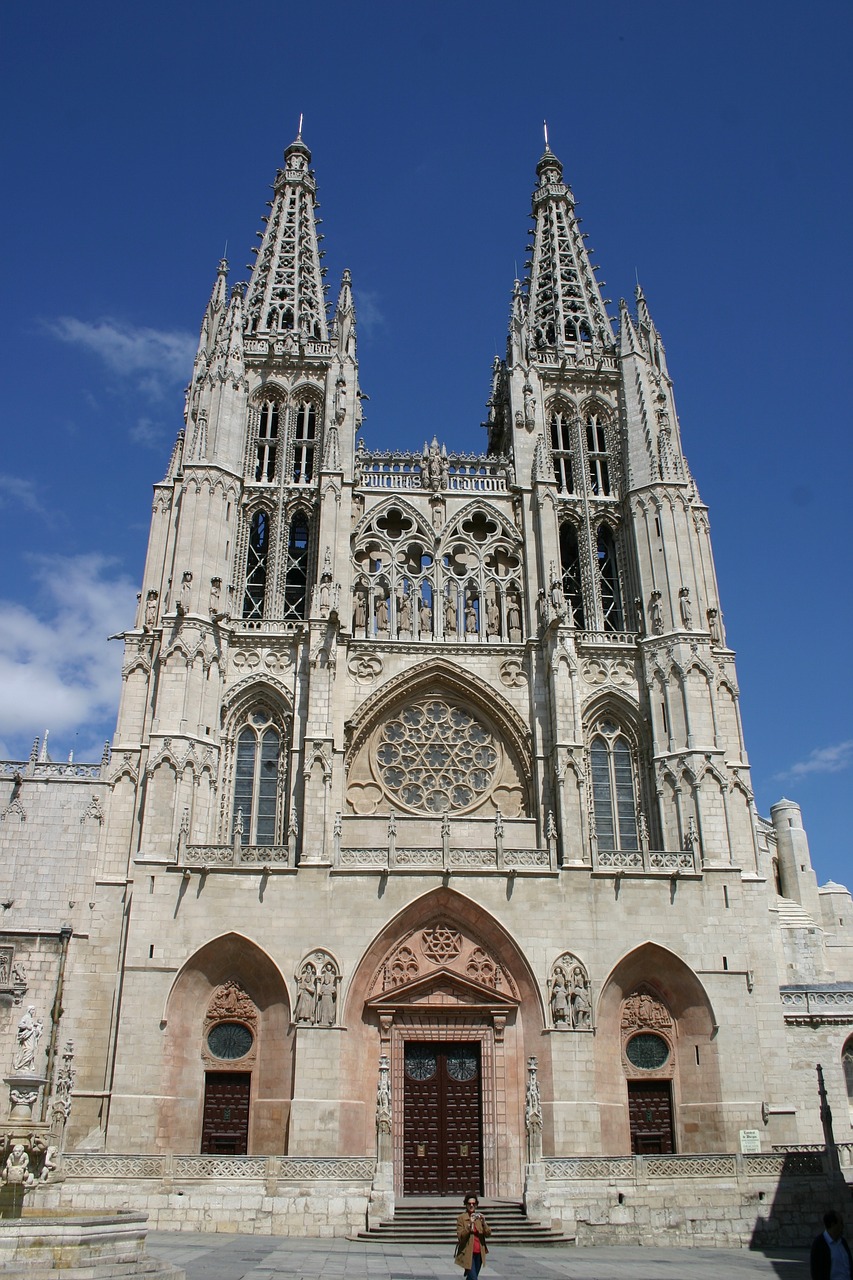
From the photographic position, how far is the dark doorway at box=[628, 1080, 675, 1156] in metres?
22.7

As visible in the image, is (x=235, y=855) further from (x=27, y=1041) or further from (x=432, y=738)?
(x=432, y=738)

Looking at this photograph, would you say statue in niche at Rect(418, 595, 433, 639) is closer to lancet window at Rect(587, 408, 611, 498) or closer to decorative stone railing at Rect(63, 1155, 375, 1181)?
lancet window at Rect(587, 408, 611, 498)

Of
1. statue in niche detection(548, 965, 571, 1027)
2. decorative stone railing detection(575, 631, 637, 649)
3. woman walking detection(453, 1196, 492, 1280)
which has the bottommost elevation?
woman walking detection(453, 1196, 492, 1280)

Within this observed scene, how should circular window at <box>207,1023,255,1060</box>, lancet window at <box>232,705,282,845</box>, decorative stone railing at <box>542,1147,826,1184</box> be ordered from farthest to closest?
lancet window at <box>232,705,282,845</box>
circular window at <box>207,1023,255,1060</box>
decorative stone railing at <box>542,1147,826,1184</box>

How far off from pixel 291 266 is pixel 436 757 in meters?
20.1

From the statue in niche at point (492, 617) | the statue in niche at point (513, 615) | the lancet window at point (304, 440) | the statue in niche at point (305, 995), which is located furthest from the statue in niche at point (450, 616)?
the statue in niche at point (305, 995)

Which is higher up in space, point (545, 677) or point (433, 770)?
point (545, 677)

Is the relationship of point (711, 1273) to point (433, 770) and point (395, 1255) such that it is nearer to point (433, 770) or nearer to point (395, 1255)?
point (395, 1255)

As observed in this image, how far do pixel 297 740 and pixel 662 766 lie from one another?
9.29 m

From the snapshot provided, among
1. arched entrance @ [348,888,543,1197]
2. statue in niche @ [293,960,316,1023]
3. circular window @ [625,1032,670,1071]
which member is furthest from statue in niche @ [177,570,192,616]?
circular window @ [625,1032,670,1071]

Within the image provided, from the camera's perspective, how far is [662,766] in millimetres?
26000

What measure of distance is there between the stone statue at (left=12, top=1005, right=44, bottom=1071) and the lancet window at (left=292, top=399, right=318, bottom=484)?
659 inches

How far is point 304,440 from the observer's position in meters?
32.2

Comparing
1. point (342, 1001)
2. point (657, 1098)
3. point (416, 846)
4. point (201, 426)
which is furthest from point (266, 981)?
point (201, 426)
